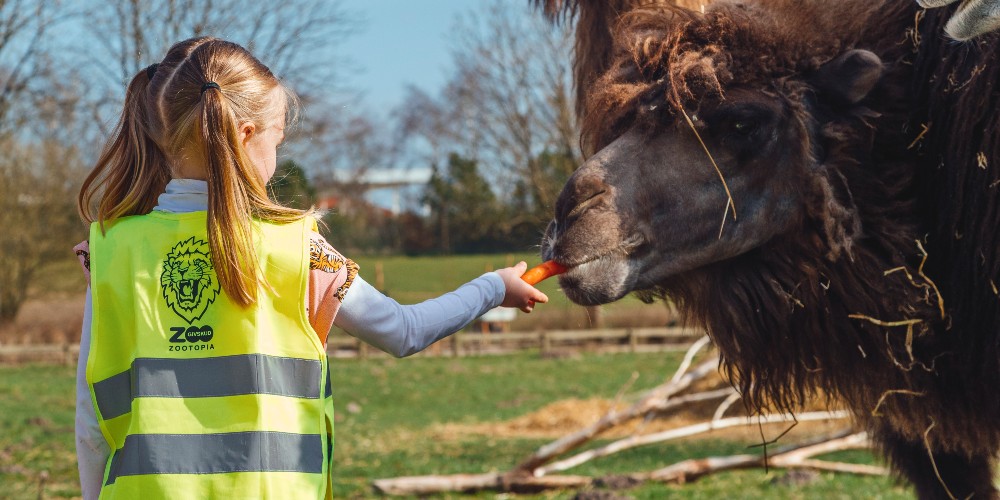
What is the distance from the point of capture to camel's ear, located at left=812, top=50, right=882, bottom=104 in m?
3.10

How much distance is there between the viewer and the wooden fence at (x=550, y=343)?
87.8 feet

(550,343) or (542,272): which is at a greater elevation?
(542,272)

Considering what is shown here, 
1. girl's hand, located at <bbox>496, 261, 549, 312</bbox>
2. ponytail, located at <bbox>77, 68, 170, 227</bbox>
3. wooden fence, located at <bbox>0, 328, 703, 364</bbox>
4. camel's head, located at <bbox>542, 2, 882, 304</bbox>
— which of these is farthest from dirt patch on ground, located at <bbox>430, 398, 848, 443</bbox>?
wooden fence, located at <bbox>0, 328, 703, 364</bbox>

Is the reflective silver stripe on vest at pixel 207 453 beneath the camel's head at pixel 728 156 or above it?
beneath

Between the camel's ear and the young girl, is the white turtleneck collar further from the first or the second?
the camel's ear

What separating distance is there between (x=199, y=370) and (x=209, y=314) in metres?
0.13

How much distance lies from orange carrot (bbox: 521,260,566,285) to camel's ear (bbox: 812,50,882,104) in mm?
1066

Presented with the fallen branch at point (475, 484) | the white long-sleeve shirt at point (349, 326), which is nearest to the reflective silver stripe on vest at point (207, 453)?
the white long-sleeve shirt at point (349, 326)

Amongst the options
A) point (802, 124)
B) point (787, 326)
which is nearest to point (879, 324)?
point (787, 326)

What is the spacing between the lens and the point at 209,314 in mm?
2268

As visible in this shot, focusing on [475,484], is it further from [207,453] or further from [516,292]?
[207,453]

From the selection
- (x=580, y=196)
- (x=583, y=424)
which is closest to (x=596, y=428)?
(x=580, y=196)

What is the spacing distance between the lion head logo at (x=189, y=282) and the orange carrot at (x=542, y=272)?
0.94m

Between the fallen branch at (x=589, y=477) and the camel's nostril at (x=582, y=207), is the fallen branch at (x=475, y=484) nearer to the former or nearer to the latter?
the fallen branch at (x=589, y=477)
